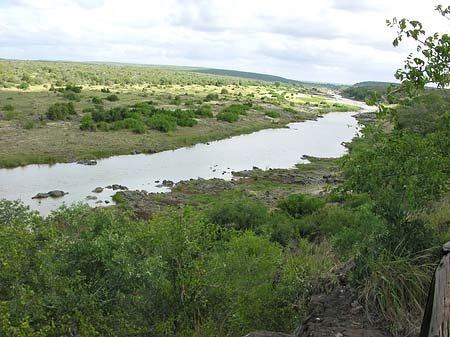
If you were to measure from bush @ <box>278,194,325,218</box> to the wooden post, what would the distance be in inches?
706

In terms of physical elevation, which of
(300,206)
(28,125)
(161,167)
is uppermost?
(28,125)

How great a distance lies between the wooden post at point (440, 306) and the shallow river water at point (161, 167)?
2166 cm

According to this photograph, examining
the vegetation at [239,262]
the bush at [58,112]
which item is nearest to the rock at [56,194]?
the vegetation at [239,262]

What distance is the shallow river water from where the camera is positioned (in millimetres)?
26062

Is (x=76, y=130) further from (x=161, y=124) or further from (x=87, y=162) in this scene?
(x=87, y=162)

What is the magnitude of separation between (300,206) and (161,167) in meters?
14.3

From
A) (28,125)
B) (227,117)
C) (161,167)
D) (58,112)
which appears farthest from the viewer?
(227,117)

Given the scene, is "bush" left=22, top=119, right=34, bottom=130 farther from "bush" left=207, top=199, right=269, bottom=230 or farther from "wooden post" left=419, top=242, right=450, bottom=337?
"wooden post" left=419, top=242, right=450, bottom=337

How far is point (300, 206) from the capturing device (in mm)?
21641

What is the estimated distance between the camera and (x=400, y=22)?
529 cm

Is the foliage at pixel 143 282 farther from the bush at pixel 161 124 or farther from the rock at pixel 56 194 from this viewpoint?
the bush at pixel 161 124

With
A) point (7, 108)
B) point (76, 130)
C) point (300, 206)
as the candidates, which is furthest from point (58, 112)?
point (300, 206)

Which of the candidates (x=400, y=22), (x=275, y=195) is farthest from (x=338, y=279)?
(x=275, y=195)

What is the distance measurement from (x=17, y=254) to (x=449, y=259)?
644 centimetres
